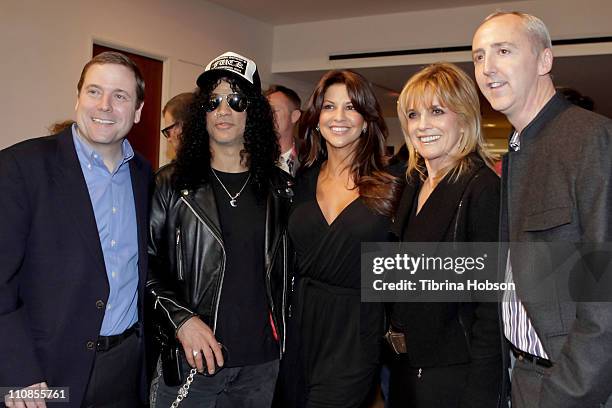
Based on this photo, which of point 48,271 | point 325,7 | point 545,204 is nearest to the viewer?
point 545,204

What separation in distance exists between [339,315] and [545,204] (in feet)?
3.29

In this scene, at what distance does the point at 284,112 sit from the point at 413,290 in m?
2.97

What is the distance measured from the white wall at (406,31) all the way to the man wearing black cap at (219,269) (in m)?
6.17

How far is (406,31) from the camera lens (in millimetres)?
8453

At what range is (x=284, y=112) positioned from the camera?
4.88 metres

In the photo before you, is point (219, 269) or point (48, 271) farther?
point (219, 269)

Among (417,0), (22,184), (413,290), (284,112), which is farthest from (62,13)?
(413,290)

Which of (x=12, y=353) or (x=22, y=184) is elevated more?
(x=22, y=184)

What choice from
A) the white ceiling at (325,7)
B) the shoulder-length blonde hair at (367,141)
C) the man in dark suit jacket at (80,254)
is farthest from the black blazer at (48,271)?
the white ceiling at (325,7)

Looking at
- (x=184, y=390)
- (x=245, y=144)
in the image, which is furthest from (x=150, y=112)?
(x=184, y=390)

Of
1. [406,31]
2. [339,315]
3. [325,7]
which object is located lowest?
[339,315]

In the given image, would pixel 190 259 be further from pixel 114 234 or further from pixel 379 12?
pixel 379 12

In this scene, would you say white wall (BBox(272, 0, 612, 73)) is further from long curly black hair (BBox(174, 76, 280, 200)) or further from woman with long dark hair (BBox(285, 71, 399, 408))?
long curly black hair (BBox(174, 76, 280, 200))

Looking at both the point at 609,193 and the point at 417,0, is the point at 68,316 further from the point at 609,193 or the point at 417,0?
the point at 417,0
